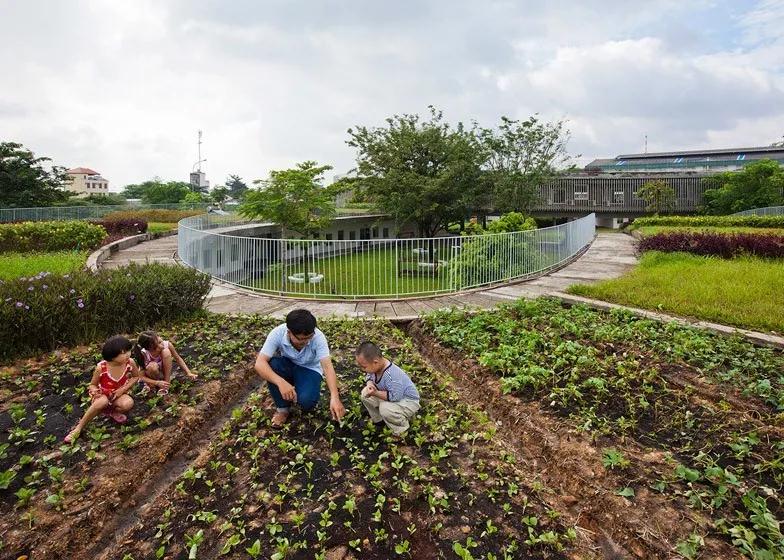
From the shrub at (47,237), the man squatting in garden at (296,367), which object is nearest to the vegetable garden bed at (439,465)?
the man squatting in garden at (296,367)

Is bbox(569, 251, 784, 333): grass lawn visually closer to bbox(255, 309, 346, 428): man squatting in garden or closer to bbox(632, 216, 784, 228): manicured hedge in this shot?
bbox(255, 309, 346, 428): man squatting in garden

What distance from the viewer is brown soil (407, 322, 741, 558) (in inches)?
104

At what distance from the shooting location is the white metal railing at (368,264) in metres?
8.70

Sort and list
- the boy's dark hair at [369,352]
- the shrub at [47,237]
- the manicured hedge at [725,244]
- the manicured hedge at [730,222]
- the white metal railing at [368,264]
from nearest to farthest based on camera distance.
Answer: the boy's dark hair at [369,352]
the white metal railing at [368,264]
the manicured hedge at [725,244]
the shrub at [47,237]
the manicured hedge at [730,222]

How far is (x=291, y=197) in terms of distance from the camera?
43.0 ft

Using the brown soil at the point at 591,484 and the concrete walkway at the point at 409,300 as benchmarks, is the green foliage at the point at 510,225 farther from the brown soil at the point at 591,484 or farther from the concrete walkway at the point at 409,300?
the brown soil at the point at 591,484

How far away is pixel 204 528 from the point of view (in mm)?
2717

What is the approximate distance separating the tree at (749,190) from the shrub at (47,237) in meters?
30.1

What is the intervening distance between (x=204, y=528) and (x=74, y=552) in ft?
2.35

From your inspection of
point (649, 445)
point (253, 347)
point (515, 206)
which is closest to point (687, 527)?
point (649, 445)

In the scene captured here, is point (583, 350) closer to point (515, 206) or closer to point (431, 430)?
point (431, 430)

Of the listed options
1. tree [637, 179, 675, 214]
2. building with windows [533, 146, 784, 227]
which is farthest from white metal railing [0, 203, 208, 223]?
tree [637, 179, 675, 214]

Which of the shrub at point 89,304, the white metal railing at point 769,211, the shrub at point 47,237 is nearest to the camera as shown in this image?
the shrub at point 89,304

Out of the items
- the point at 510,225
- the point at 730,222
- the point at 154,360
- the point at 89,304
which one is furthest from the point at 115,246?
the point at 730,222
